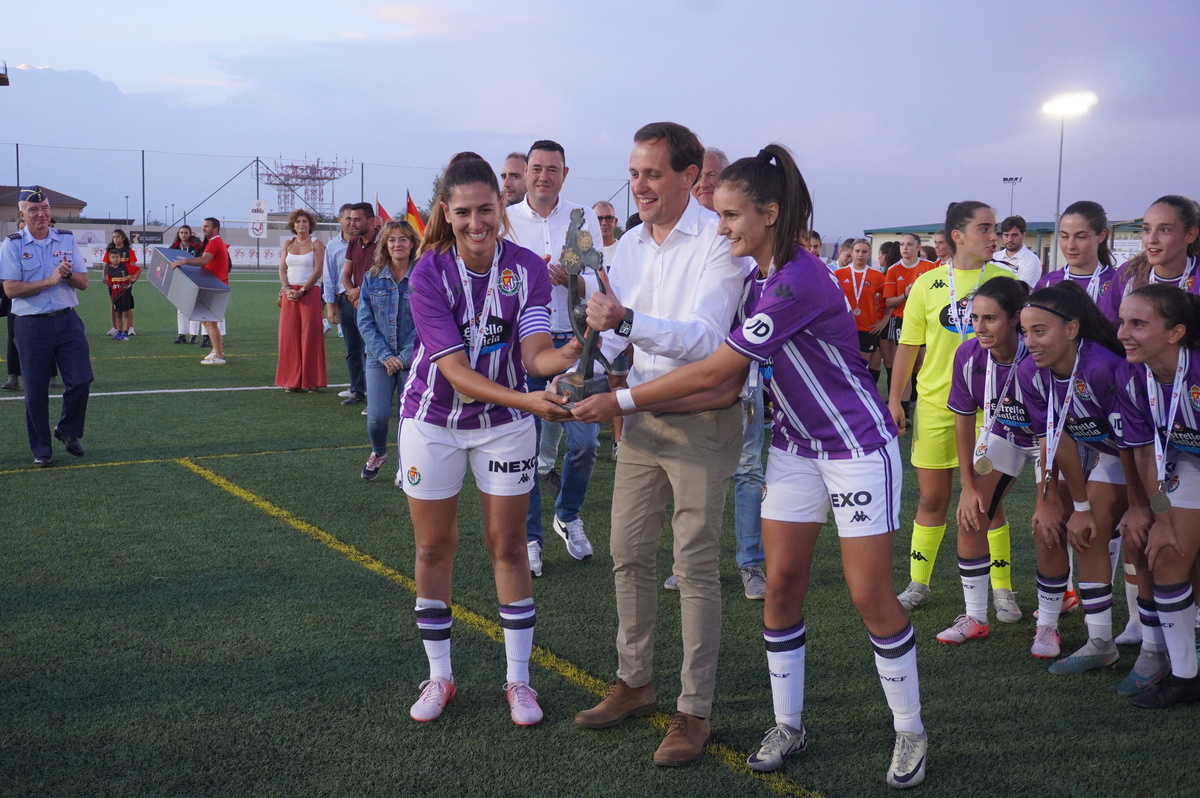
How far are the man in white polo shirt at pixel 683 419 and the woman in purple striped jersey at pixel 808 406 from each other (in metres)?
0.19

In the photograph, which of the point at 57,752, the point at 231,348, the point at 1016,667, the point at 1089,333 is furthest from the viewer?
the point at 231,348

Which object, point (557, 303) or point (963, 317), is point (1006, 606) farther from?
point (557, 303)

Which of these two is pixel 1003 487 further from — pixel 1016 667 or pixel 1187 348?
pixel 1187 348

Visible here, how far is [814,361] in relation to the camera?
126 inches

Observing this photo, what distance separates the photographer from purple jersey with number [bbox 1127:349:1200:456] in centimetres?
382

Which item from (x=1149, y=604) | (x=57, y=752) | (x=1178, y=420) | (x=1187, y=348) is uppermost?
(x=1187, y=348)

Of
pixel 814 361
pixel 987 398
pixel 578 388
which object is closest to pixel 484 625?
pixel 578 388

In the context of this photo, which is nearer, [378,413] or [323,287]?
[378,413]

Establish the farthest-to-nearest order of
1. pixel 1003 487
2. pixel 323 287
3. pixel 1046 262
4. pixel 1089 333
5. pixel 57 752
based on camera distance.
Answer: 1. pixel 1046 262
2. pixel 323 287
3. pixel 1003 487
4. pixel 1089 333
5. pixel 57 752

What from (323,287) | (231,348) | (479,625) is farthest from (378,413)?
(231,348)

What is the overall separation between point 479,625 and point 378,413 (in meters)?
3.23

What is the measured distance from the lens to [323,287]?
1127 centimetres

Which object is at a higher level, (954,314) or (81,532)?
(954,314)

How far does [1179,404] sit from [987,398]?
0.82 m
